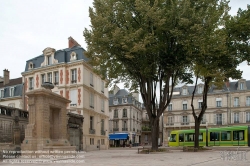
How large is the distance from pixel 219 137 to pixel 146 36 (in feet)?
63.0

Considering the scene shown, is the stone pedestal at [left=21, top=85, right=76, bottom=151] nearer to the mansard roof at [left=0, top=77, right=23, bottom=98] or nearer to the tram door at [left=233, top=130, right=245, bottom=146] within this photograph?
the tram door at [left=233, top=130, right=245, bottom=146]

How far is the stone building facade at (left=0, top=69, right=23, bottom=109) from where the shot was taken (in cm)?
3997

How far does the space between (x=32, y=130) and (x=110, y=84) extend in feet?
27.4

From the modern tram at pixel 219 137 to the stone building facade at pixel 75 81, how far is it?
34.1 feet

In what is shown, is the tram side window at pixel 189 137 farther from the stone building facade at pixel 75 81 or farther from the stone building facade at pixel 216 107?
the stone building facade at pixel 216 107

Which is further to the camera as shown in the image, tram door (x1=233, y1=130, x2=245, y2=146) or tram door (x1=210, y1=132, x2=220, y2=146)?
tram door (x1=210, y1=132, x2=220, y2=146)

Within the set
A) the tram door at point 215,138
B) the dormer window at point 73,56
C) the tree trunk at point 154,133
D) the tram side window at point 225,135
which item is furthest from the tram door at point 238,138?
the dormer window at point 73,56

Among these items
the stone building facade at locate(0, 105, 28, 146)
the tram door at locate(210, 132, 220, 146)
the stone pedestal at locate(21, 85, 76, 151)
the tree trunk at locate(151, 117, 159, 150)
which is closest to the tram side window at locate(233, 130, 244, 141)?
the tram door at locate(210, 132, 220, 146)

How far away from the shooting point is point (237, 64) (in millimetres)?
22359

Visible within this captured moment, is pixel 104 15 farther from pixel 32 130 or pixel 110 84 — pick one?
pixel 32 130

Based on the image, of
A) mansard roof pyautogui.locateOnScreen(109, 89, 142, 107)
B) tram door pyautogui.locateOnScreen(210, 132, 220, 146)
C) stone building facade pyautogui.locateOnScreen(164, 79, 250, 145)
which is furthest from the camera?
mansard roof pyautogui.locateOnScreen(109, 89, 142, 107)

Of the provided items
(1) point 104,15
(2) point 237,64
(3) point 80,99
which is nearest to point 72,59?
(3) point 80,99

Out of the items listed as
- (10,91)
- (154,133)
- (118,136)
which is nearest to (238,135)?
(154,133)

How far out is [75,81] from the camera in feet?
117
